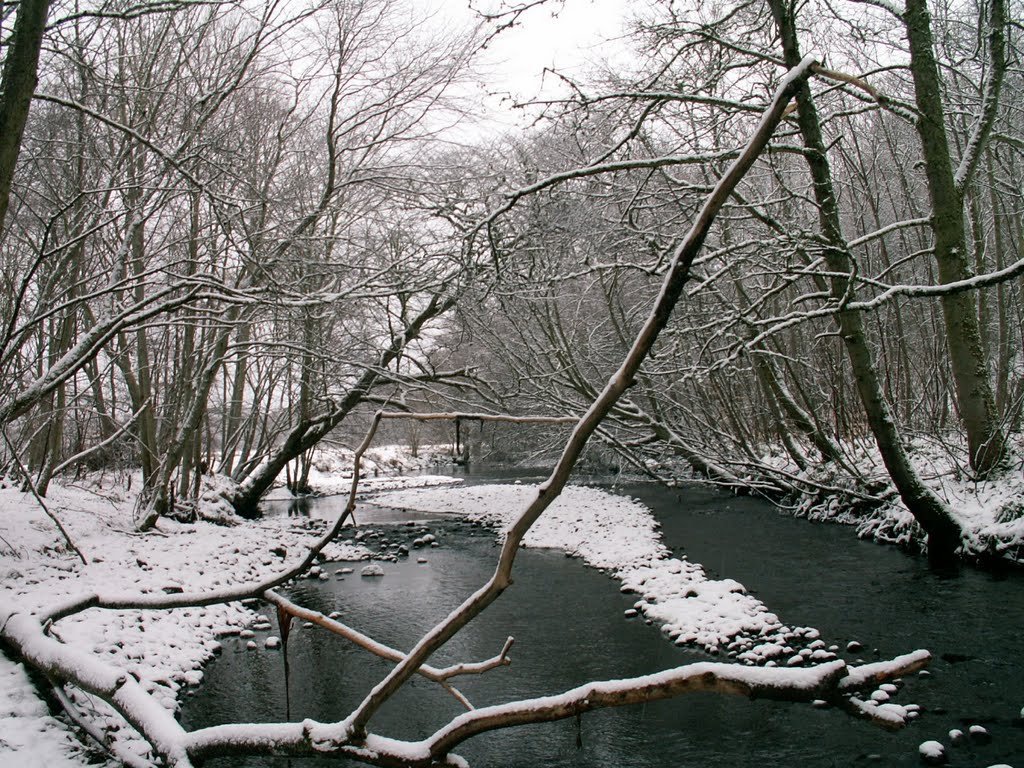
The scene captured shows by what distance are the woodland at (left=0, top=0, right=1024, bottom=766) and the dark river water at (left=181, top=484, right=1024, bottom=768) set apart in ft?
4.13

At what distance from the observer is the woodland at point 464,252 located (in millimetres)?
6344

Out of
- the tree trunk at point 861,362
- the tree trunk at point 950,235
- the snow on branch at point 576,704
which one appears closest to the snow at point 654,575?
the snow on branch at point 576,704

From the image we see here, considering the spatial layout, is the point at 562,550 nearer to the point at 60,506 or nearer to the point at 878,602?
the point at 878,602

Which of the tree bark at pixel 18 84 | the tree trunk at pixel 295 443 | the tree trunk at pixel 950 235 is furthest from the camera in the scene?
the tree trunk at pixel 295 443

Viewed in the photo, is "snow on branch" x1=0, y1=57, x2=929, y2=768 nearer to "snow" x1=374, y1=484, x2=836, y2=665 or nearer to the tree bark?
"snow" x1=374, y1=484, x2=836, y2=665

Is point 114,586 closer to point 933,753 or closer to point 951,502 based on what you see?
point 933,753

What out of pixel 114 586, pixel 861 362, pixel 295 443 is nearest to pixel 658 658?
pixel 861 362

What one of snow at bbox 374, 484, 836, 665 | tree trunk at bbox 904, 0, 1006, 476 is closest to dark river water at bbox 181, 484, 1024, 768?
snow at bbox 374, 484, 836, 665

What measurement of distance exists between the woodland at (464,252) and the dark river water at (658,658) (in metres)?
1.26

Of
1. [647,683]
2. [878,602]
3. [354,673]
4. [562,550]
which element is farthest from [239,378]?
[647,683]

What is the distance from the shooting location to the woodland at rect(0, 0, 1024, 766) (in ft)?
20.8

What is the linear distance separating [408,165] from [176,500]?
7826mm

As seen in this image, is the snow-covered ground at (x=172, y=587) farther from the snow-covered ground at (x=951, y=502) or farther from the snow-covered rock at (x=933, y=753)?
the snow-covered ground at (x=951, y=502)

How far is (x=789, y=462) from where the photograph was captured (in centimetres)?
1406
